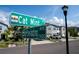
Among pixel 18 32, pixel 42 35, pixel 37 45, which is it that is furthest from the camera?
pixel 37 45

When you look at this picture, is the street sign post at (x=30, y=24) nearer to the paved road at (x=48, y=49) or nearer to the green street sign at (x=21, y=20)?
the green street sign at (x=21, y=20)

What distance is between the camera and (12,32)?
208 inches

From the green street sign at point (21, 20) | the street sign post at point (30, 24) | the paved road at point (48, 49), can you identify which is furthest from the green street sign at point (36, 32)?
the paved road at point (48, 49)

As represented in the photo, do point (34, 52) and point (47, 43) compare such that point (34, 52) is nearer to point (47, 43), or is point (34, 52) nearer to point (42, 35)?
point (47, 43)

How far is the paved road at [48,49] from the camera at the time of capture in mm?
5385

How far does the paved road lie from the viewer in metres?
5.38

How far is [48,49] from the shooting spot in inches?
216

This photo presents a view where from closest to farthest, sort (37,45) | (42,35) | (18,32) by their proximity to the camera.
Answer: (42,35) < (18,32) < (37,45)

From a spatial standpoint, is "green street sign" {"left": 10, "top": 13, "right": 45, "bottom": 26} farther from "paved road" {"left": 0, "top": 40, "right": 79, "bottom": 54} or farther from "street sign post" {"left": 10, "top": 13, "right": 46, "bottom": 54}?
"paved road" {"left": 0, "top": 40, "right": 79, "bottom": 54}

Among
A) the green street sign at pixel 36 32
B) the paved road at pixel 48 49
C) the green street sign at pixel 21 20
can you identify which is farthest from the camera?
the paved road at pixel 48 49

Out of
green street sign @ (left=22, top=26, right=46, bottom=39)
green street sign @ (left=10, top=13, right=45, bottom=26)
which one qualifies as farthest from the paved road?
green street sign @ (left=10, top=13, right=45, bottom=26)
